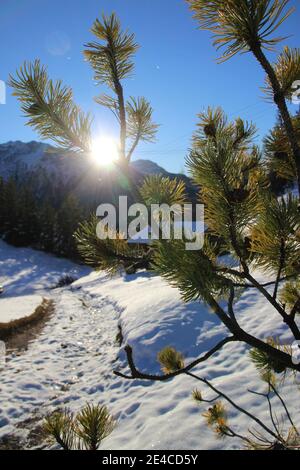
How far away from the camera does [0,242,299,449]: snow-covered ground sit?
415 cm

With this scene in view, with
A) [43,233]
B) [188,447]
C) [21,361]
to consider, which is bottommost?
[21,361]

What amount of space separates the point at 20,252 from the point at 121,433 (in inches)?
1298

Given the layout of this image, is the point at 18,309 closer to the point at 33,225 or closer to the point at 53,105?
the point at 53,105

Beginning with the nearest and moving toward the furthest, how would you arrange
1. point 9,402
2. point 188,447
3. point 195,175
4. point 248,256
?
1. point 195,175
2. point 248,256
3. point 188,447
4. point 9,402

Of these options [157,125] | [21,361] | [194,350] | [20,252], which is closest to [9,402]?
[21,361]

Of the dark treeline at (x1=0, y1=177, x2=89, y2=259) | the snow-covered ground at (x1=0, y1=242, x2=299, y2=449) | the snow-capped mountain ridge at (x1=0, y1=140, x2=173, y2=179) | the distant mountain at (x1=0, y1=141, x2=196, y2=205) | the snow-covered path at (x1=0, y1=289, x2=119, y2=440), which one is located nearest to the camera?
the snow-covered ground at (x1=0, y1=242, x2=299, y2=449)

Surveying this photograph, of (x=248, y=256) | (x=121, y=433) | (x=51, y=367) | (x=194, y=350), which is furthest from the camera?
(x=51, y=367)

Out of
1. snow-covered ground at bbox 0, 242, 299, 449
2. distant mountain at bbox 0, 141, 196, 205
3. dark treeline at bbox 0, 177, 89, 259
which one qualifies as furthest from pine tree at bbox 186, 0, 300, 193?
distant mountain at bbox 0, 141, 196, 205

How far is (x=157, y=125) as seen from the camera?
5.95ft

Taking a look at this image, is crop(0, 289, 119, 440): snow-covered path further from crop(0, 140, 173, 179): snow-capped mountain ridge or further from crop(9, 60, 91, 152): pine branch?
crop(0, 140, 173, 179): snow-capped mountain ridge

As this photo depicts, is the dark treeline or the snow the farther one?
the dark treeline

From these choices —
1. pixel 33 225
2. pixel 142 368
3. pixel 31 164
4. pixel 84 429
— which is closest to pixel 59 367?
pixel 142 368

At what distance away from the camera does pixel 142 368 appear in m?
6.49

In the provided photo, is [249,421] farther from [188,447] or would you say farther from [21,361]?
[21,361]
